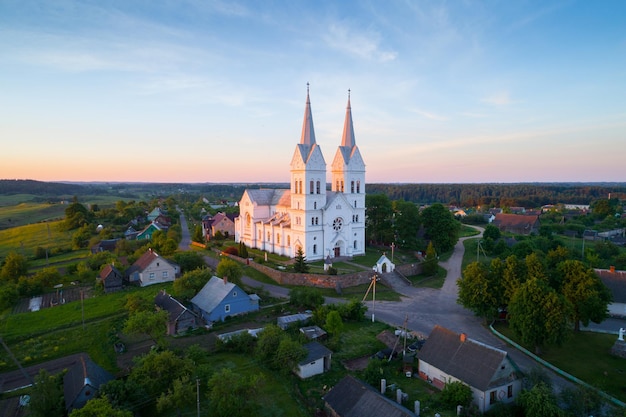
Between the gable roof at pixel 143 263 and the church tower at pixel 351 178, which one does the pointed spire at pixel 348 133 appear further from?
the gable roof at pixel 143 263

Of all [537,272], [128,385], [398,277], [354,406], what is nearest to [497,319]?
[537,272]

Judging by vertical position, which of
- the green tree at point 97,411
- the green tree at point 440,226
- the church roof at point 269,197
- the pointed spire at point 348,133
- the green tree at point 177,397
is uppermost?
the pointed spire at point 348,133

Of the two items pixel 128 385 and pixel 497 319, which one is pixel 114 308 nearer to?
pixel 128 385

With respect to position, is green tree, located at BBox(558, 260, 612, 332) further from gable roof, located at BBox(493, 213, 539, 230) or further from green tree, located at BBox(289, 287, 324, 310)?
gable roof, located at BBox(493, 213, 539, 230)

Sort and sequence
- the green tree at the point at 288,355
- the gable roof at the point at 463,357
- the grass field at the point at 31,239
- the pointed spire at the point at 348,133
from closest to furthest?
the gable roof at the point at 463,357, the green tree at the point at 288,355, the pointed spire at the point at 348,133, the grass field at the point at 31,239

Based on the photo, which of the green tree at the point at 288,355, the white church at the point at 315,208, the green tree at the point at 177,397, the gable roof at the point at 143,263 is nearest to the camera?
the green tree at the point at 177,397

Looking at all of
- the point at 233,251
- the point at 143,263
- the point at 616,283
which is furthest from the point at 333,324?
the point at 233,251

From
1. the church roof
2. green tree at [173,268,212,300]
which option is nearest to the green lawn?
green tree at [173,268,212,300]

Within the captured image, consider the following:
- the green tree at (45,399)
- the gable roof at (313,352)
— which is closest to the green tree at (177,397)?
the green tree at (45,399)
